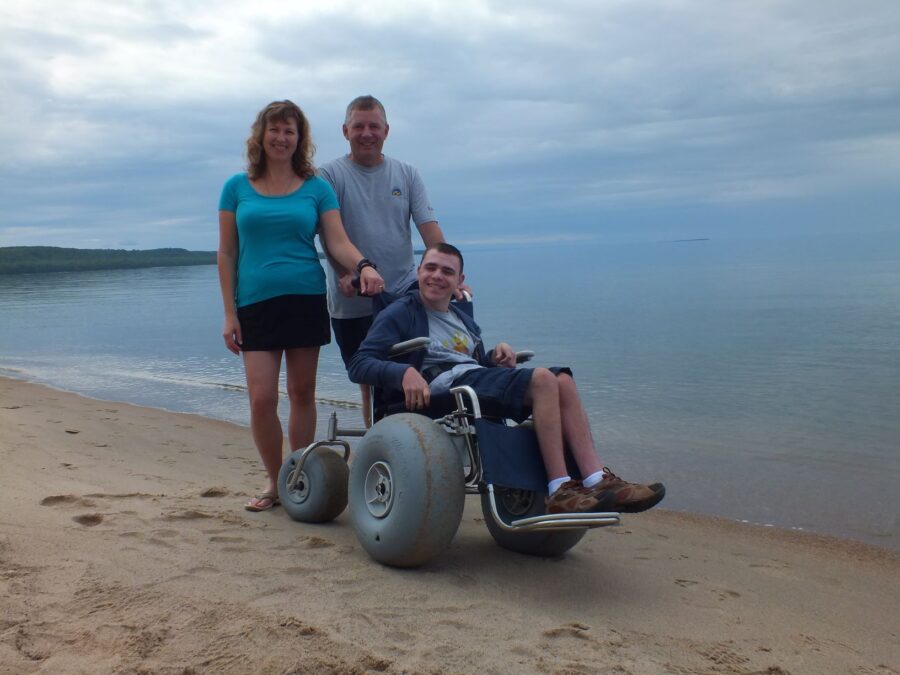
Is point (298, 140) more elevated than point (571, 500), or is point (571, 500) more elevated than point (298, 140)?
point (298, 140)

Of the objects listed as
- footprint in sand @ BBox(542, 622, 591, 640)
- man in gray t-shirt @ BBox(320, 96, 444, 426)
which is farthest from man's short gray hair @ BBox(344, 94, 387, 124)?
footprint in sand @ BBox(542, 622, 591, 640)

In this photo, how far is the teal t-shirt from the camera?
4.59 meters

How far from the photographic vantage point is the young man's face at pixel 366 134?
4770mm

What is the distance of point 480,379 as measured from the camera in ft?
13.0

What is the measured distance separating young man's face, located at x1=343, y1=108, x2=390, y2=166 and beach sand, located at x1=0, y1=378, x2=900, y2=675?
208cm

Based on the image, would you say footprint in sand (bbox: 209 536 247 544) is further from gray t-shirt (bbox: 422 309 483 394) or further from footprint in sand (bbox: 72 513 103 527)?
gray t-shirt (bbox: 422 309 483 394)

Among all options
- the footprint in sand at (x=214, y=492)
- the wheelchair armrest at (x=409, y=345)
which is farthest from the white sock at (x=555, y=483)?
the footprint in sand at (x=214, y=492)

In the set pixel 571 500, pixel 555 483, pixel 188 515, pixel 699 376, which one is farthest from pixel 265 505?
pixel 699 376

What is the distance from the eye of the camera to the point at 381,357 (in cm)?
422

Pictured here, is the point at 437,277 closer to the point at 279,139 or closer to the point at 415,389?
the point at 415,389

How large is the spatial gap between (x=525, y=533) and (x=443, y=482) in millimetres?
753

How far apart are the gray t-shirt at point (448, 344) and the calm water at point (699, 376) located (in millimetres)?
2922

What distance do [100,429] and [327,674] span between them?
20.8ft

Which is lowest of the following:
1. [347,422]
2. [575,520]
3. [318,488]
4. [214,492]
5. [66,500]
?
[347,422]
